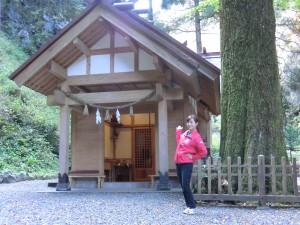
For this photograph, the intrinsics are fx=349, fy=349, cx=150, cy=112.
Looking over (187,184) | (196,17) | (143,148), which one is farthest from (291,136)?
(187,184)

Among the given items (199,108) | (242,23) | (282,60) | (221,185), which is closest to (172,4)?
(282,60)

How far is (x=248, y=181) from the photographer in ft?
19.3

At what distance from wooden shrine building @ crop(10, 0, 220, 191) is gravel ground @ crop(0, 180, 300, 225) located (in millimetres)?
2147

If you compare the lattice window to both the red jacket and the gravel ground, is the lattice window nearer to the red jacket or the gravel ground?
the gravel ground

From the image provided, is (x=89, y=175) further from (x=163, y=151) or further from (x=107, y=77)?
(x=107, y=77)

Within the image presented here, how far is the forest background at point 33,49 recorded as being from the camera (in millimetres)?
15803

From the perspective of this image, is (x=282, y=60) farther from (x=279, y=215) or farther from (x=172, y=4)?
(x=279, y=215)

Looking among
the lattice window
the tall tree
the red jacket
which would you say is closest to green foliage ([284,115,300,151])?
the tall tree

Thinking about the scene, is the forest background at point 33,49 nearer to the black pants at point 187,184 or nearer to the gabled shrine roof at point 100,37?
the gabled shrine roof at point 100,37

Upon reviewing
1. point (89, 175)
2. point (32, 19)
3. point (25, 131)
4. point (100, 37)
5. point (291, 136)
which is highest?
point (32, 19)

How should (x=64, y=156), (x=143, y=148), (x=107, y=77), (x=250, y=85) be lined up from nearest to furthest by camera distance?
(x=250, y=85)
(x=64, y=156)
(x=107, y=77)
(x=143, y=148)

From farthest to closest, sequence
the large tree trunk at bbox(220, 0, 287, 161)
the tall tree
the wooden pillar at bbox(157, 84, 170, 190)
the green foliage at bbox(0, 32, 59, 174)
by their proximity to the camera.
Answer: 1. the tall tree
2. the green foliage at bbox(0, 32, 59, 174)
3. the wooden pillar at bbox(157, 84, 170, 190)
4. the large tree trunk at bbox(220, 0, 287, 161)

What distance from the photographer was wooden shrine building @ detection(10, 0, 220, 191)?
830cm

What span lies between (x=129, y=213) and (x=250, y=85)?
10.9ft
